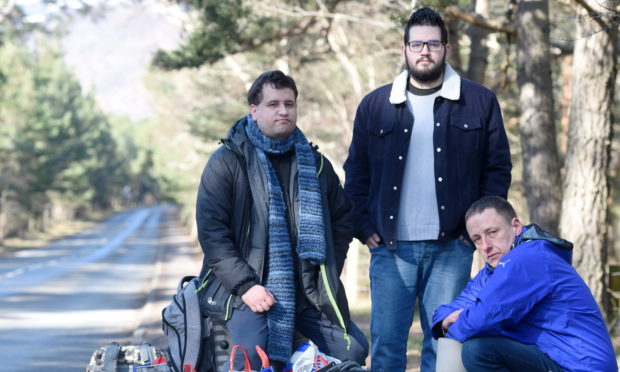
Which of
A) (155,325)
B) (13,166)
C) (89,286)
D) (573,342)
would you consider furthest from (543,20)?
(13,166)

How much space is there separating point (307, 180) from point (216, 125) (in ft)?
72.8

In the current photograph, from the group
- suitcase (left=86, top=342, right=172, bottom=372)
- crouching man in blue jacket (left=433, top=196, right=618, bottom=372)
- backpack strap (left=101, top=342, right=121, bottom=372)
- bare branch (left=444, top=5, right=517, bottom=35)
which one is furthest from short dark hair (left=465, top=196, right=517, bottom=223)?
bare branch (left=444, top=5, right=517, bottom=35)

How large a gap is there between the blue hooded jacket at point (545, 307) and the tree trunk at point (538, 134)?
5744mm

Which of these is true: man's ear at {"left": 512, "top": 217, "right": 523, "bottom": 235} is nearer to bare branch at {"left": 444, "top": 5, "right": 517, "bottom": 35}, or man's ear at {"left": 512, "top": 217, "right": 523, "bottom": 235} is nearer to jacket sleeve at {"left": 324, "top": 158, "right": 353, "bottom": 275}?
jacket sleeve at {"left": 324, "top": 158, "right": 353, "bottom": 275}

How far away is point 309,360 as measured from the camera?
→ 14.9 ft

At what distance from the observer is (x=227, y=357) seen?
15.3 feet

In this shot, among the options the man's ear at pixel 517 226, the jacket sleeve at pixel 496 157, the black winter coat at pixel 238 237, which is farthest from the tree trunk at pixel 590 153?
the black winter coat at pixel 238 237

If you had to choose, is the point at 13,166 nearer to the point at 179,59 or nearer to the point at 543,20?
the point at 179,59

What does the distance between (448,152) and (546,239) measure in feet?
2.28

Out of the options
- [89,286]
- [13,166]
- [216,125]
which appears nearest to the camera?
[89,286]

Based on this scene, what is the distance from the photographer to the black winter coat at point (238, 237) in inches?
178

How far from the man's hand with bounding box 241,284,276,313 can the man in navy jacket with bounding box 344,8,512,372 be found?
665 millimetres

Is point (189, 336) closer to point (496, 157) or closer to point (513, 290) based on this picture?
point (513, 290)

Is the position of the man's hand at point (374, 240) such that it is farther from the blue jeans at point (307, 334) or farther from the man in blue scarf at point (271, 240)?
the blue jeans at point (307, 334)
